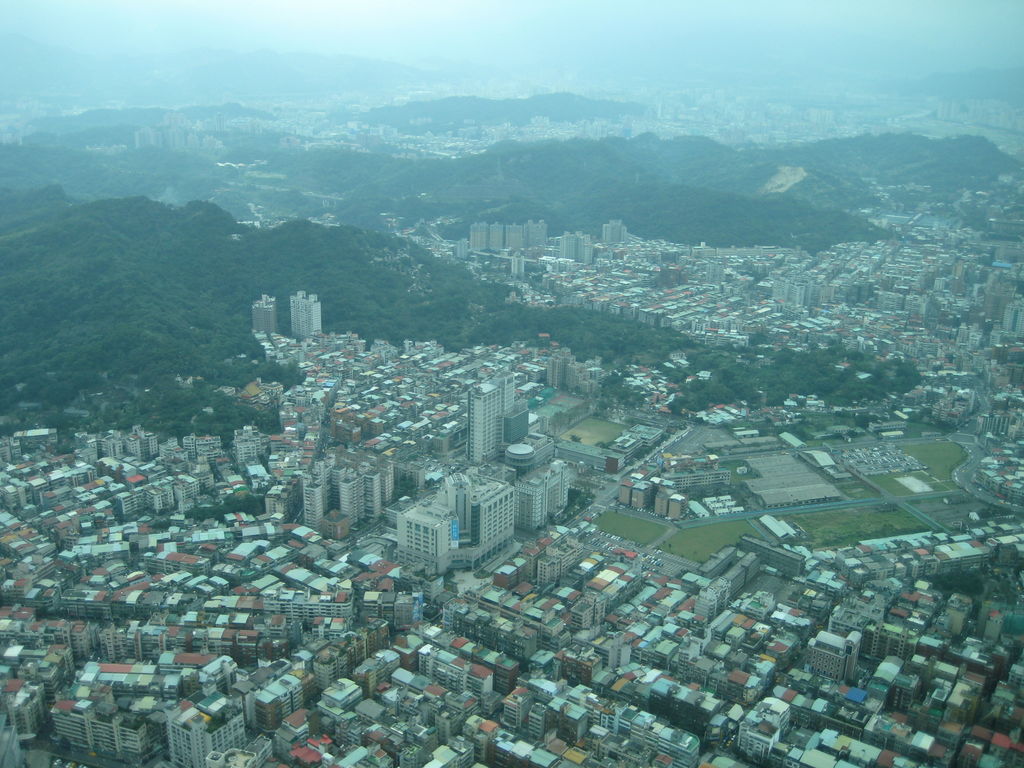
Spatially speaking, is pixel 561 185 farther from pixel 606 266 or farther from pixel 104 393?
pixel 104 393

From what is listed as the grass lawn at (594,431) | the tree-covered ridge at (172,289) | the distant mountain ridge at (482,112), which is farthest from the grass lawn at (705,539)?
the distant mountain ridge at (482,112)

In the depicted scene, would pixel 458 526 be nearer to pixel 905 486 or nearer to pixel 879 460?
pixel 905 486

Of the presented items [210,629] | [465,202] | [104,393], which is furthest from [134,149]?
[210,629]

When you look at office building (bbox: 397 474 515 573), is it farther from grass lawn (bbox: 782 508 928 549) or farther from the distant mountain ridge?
the distant mountain ridge

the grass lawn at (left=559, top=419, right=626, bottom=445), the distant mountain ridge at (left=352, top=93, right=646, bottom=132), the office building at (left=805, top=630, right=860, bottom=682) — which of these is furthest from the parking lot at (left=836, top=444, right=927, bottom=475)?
the distant mountain ridge at (left=352, top=93, right=646, bottom=132)

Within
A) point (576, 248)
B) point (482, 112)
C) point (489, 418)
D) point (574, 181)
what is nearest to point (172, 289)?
→ point (489, 418)
